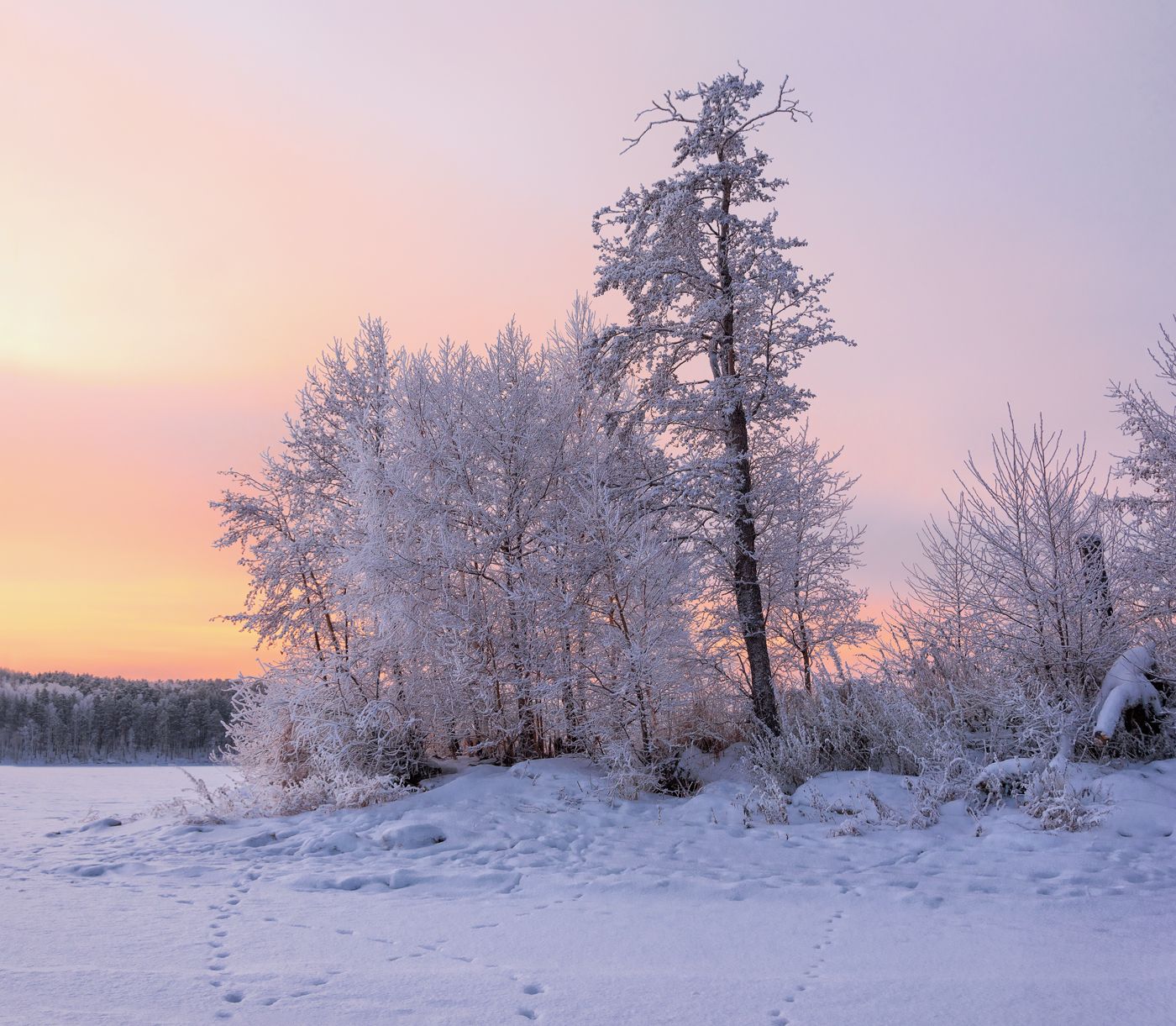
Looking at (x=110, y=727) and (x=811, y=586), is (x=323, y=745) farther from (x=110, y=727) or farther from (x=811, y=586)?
(x=110, y=727)

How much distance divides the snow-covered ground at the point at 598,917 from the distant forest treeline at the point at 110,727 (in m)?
60.7

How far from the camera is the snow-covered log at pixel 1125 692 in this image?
30.5ft

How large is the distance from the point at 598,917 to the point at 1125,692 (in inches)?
287

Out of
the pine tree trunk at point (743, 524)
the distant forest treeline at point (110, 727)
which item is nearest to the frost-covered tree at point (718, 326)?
the pine tree trunk at point (743, 524)

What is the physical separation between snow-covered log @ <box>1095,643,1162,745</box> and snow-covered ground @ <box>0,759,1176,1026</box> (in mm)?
612

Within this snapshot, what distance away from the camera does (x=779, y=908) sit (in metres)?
6.19

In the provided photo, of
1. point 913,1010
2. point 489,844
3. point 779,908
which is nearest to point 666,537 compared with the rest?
point 489,844

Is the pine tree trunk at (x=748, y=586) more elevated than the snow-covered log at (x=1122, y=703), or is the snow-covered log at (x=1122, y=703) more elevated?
the pine tree trunk at (x=748, y=586)

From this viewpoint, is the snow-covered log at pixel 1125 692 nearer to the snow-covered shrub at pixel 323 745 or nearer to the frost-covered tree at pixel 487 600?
the frost-covered tree at pixel 487 600

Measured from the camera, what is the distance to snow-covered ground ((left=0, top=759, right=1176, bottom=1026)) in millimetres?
4184

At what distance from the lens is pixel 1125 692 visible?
9.49m

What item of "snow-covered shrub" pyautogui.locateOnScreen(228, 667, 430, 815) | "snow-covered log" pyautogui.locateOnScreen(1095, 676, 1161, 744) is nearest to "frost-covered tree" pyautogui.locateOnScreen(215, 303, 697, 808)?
"snow-covered shrub" pyautogui.locateOnScreen(228, 667, 430, 815)

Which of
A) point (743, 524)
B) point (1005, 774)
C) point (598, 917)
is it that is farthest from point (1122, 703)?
point (598, 917)

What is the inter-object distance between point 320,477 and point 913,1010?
1727 cm
